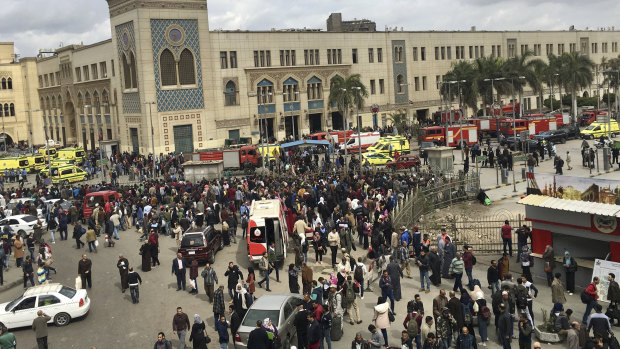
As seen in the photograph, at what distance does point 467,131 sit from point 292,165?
1716cm

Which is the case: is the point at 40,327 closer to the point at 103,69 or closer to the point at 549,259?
the point at 549,259

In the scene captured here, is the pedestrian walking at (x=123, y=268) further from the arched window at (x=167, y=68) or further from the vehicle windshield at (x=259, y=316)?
the arched window at (x=167, y=68)

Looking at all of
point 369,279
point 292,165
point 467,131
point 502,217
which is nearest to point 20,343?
point 369,279

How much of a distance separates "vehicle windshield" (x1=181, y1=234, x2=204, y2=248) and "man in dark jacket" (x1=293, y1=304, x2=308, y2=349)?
8576mm

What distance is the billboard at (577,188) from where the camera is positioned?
1873 cm

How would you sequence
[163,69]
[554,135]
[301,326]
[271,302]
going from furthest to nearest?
1. [163,69]
2. [554,135]
3. [271,302]
4. [301,326]

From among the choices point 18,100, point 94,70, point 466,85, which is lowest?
point 466,85

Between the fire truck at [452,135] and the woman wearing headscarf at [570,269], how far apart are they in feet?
112

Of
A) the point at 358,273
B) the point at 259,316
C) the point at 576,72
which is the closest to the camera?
the point at 259,316

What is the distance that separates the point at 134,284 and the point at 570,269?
13243 millimetres

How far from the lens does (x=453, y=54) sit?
8419 centimetres

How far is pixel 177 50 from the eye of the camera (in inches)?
2330

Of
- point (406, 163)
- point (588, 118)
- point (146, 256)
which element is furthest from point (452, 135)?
point (146, 256)

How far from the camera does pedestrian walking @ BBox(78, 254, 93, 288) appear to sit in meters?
21.4
